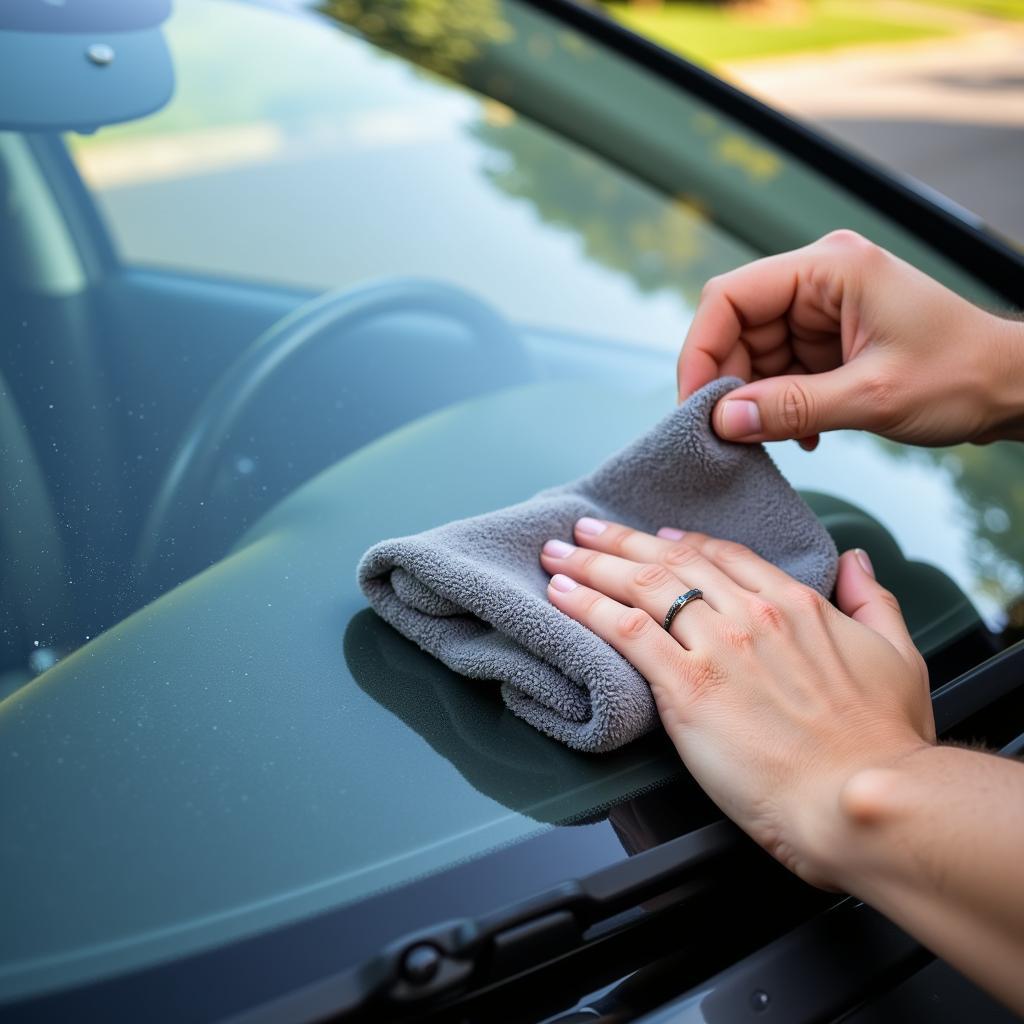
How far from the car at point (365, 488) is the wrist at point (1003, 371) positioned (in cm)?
10

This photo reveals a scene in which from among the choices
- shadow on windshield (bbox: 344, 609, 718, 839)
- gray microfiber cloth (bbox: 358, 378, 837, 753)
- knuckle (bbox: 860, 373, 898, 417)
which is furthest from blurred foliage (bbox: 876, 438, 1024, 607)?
shadow on windshield (bbox: 344, 609, 718, 839)

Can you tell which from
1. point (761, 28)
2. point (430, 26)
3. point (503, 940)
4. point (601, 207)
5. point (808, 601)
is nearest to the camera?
point (503, 940)

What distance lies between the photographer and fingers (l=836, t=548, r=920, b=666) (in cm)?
90

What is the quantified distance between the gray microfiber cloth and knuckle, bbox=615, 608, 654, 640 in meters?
0.02

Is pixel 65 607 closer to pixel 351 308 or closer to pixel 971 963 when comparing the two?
pixel 351 308

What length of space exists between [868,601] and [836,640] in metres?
0.10

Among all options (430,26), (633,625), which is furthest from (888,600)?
(430,26)

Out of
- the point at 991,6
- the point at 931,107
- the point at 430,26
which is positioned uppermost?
the point at 430,26

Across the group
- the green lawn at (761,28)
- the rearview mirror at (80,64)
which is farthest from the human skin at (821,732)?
the green lawn at (761,28)

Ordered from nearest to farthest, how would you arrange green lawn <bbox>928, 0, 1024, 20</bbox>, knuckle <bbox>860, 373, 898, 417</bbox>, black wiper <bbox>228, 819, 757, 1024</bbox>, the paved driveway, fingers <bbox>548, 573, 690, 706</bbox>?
black wiper <bbox>228, 819, 757, 1024</bbox> → fingers <bbox>548, 573, 690, 706</bbox> → knuckle <bbox>860, 373, 898, 417</bbox> → the paved driveway → green lawn <bbox>928, 0, 1024, 20</bbox>

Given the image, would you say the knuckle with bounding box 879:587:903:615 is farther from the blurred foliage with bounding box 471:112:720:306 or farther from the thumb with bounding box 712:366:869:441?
the blurred foliage with bounding box 471:112:720:306

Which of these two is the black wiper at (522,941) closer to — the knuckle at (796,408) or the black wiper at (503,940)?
the black wiper at (503,940)

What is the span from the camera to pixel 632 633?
831mm

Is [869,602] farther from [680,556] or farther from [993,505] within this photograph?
[993,505]
